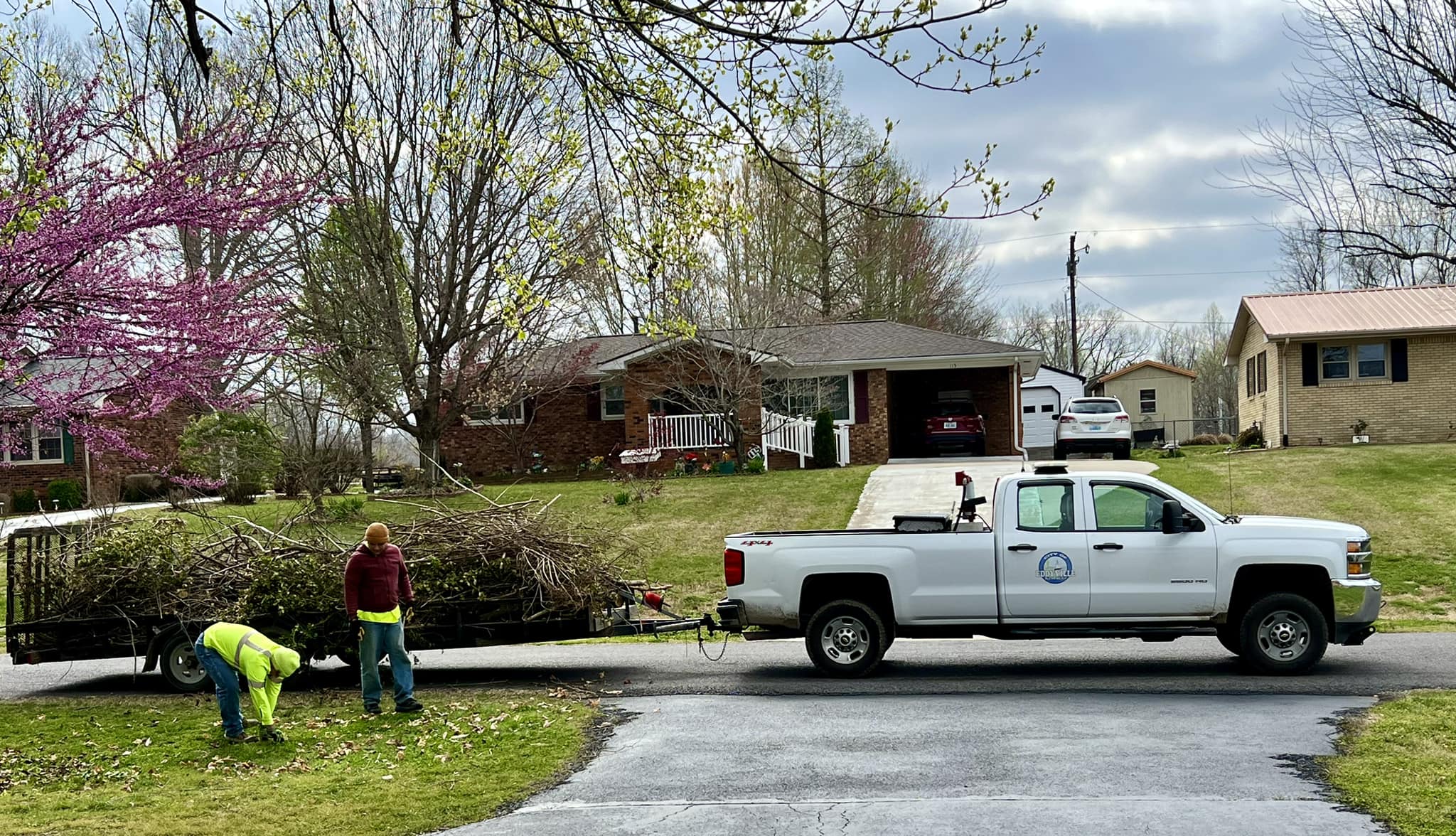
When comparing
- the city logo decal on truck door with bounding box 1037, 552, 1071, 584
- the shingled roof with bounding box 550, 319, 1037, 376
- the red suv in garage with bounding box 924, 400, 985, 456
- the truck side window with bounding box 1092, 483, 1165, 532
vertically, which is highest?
the shingled roof with bounding box 550, 319, 1037, 376

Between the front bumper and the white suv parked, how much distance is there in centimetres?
1994

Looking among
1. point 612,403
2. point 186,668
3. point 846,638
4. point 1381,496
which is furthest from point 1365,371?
Result: point 186,668

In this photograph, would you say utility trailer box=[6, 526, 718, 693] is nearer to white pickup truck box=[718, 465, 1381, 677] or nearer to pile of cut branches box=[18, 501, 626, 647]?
pile of cut branches box=[18, 501, 626, 647]

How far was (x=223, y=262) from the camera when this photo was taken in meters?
27.2

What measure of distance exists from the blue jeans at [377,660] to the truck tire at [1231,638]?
7232mm

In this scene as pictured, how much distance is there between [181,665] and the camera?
489 inches

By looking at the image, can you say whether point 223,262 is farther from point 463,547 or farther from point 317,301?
point 463,547

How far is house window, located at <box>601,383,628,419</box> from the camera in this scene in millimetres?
35750

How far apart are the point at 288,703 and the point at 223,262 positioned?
1803cm

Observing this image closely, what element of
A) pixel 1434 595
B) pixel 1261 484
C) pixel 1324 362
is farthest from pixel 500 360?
pixel 1324 362

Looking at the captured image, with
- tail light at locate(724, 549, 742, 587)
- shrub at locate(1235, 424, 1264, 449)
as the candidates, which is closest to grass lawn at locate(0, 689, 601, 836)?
tail light at locate(724, 549, 742, 587)

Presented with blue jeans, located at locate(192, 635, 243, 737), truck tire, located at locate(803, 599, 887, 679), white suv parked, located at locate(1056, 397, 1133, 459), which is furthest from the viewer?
white suv parked, located at locate(1056, 397, 1133, 459)

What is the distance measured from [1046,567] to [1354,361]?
24717mm

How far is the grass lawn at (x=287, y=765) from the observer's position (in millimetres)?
7648
